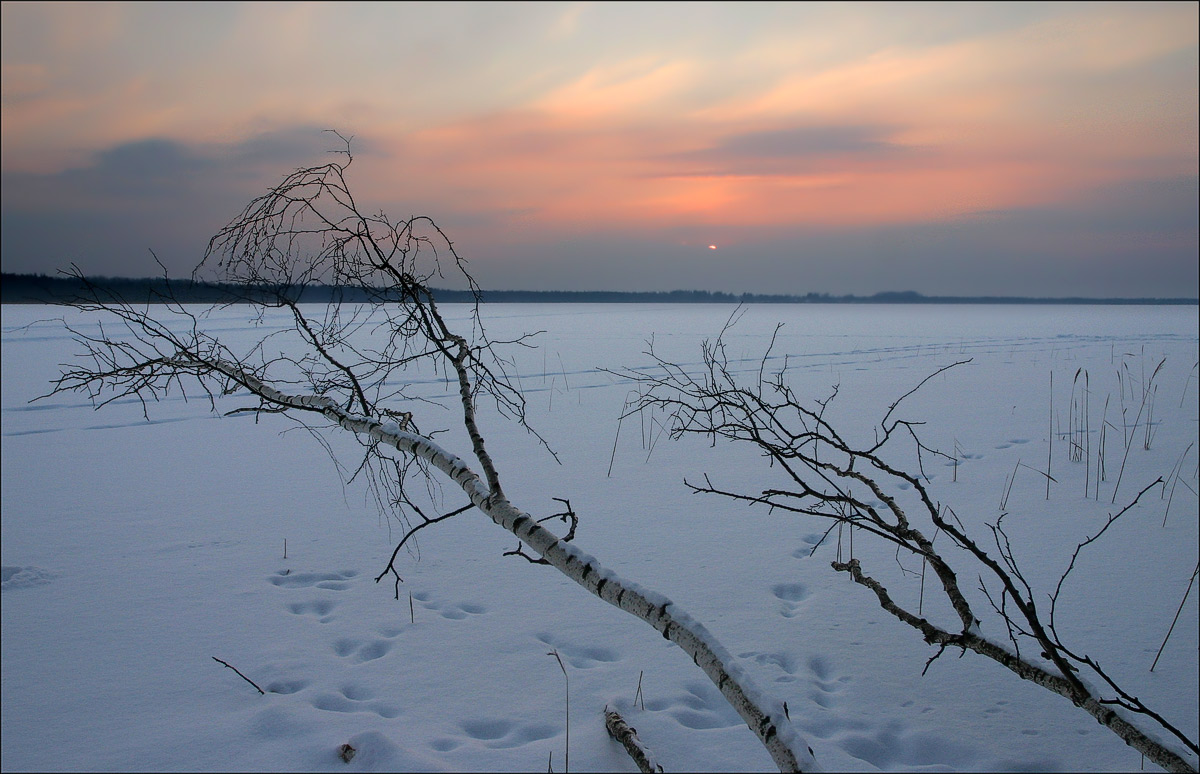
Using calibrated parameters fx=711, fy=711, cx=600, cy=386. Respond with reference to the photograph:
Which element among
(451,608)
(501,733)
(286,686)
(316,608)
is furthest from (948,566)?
(316,608)

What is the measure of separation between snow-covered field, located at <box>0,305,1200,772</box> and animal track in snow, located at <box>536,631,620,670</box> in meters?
0.01

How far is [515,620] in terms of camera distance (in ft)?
11.6

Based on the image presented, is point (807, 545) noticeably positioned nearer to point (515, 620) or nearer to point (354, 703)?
point (515, 620)

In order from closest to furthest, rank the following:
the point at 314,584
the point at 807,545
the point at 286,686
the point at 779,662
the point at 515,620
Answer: the point at 286,686 < the point at 779,662 < the point at 515,620 < the point at 314,584 < the point at 807,545

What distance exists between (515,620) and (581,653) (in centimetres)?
47

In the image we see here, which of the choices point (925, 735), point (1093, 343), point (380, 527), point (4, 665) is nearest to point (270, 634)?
point (4, 665)

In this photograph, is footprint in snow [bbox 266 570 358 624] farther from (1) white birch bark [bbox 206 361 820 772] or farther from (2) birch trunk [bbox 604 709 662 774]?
(2) birch trunk [bbox 604 709 662 774]

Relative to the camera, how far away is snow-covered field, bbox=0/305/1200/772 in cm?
255

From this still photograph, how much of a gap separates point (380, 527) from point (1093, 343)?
70.7 ft

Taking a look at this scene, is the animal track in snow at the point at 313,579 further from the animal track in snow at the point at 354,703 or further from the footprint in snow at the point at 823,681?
the footprint in snow at the point at 823,681

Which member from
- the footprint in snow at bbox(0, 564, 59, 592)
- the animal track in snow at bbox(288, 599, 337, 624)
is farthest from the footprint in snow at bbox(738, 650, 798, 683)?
the footprint in snow at bbox(0, 564, 59, 592)

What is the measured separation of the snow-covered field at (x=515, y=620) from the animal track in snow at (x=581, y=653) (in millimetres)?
12

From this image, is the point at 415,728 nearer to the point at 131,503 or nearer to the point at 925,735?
the point at 925,735

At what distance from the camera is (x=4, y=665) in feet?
10.1
